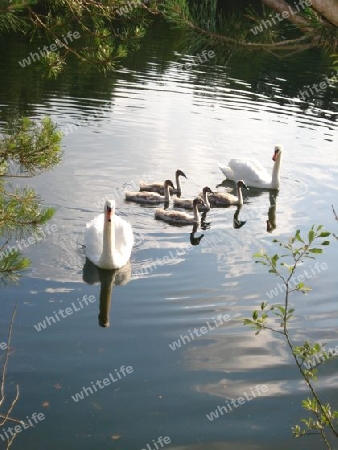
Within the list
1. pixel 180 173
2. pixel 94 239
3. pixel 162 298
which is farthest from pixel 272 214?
pixel 162 298

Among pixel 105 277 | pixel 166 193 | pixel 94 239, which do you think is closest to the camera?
pixel 105 277

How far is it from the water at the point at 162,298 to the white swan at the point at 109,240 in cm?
23

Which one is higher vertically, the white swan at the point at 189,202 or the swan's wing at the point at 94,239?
the swan's wing at the point at 94,239

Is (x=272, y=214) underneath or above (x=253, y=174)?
underneath

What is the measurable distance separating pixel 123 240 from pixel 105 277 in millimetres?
928

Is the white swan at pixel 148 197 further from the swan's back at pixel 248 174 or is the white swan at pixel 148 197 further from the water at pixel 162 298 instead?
the swan's back at pixel 248 174

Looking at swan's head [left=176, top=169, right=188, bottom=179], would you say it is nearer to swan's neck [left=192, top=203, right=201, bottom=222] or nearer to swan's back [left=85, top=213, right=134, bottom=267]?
swan's neck [left=192, top=203, right=201, bottom=222]

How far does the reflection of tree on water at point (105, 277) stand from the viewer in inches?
469

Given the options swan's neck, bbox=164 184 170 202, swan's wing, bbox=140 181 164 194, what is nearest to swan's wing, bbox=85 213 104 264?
swan's neck, bbox=164 184 170 202

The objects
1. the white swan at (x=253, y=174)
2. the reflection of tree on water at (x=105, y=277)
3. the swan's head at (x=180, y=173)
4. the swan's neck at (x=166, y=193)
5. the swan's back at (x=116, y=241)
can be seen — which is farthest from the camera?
the white swan at (x=253, y=174)

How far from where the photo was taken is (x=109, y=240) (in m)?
12.7

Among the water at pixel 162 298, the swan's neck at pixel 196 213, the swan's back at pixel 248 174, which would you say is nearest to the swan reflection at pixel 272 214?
the water at pixel 162 298

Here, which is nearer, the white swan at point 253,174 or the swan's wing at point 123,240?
the swan's wing at point 123,240

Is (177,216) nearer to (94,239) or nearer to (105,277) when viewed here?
(94,239)
